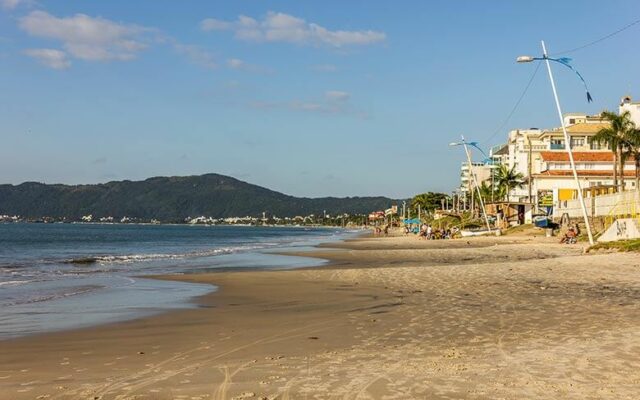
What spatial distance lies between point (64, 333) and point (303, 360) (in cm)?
584

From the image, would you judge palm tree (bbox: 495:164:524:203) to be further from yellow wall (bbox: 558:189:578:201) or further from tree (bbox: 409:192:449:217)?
tree (bbox: 409:192:449:217)

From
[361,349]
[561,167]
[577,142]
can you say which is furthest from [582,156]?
[361,349]

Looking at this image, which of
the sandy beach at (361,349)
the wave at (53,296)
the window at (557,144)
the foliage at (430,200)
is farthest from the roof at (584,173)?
the foliage at (430,200)

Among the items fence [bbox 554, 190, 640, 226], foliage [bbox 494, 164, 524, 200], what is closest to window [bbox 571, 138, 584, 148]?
foliage [bbox 494, 164, 524, 200]

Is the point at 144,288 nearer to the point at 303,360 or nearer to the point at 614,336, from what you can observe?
the point at 303,360

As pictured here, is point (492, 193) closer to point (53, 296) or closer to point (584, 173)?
point (584, 173)

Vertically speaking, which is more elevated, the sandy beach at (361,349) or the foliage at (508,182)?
the foliage at (508,182)

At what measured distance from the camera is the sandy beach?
7.75 metres

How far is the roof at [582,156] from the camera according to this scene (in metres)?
87.7

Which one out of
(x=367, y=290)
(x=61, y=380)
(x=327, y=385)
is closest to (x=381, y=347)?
(x=327, y=385)

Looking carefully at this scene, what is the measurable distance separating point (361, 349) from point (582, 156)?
86113mm

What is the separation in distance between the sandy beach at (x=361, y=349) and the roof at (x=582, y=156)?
243 feet

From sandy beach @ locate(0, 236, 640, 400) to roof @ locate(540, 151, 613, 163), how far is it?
74.2 metres

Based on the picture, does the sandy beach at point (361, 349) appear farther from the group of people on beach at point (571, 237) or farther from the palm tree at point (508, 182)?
the palm tree at point (508, 182)
